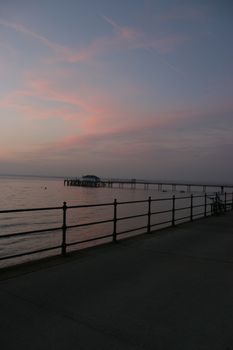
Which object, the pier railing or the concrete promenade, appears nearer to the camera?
the concrete promenade

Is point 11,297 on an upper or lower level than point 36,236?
upper

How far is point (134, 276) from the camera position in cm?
657

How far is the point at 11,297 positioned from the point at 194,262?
4.04 meters

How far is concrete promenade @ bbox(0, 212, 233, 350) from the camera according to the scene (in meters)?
4.04

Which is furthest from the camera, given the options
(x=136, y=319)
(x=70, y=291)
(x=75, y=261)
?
(x=75, y=261)

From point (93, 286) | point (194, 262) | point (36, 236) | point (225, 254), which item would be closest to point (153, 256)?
point (194, 262)

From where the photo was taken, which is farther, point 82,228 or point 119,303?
point 82,228

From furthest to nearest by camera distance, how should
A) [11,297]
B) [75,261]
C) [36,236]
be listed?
[36,236], [75,261], [11,297]

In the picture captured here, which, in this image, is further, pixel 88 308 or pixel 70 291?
pixel 70 291

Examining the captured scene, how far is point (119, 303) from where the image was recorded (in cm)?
515

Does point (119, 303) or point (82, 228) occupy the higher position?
point (119, 303)

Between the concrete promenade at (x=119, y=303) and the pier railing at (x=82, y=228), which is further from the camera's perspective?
the pier railing at (x=82, y=228)

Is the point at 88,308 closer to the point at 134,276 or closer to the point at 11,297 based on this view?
the point at 11,297

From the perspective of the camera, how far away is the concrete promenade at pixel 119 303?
404cm
